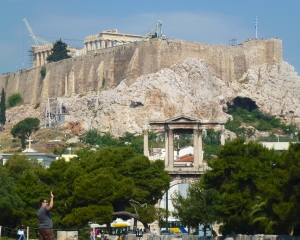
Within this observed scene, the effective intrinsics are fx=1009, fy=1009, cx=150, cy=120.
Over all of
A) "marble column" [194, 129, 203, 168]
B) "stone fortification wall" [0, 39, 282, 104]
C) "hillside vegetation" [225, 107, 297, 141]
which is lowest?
"marble column" [194, 129, 203, 168]

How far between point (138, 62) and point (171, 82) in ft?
18.0

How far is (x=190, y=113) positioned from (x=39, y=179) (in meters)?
55.0

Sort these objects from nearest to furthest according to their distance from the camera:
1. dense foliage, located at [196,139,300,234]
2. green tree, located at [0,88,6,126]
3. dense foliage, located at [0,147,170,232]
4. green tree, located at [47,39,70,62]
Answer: dense foliage, located at [196,139,300,234], dense foliage, located at [0,147,170,232], green tree, located at [0,88,6,126], green tree, located at [47,39,70,62]

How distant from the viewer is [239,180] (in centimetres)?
4556

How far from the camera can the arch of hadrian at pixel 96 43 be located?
142500 millimetres

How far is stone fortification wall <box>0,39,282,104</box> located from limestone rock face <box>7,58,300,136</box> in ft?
3.69

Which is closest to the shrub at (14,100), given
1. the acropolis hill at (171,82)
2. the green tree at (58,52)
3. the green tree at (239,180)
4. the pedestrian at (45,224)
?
the green tree at (58,52)

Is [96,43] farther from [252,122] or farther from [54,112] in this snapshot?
[252,122]

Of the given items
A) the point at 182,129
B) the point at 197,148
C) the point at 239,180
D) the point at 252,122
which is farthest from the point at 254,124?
the point at 239,180

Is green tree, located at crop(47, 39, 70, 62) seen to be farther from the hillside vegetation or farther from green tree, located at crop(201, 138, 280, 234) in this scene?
green tree, located at crop(201, 138, 280, 234)

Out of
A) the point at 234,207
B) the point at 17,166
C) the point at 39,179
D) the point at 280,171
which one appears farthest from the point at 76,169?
the point at 280,171

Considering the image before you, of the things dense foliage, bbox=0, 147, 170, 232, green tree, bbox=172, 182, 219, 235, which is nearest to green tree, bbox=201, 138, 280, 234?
green tree, bbox=172, 182, 219, 235

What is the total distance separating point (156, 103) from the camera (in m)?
110

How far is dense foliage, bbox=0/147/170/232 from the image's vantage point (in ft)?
169
